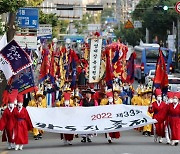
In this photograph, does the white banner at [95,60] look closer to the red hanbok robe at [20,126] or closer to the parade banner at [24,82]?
the parade banner at [24,82]

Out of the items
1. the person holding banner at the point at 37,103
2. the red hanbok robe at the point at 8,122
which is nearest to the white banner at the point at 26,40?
the person holding banner at the point at 37,103

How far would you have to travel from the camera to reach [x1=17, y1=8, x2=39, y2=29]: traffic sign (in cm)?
3331

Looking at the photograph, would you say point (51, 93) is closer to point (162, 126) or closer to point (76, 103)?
point (76, 103)

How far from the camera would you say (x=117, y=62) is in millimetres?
35000

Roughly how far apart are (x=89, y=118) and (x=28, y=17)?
48.5 feet

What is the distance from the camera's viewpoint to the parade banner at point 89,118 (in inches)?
753

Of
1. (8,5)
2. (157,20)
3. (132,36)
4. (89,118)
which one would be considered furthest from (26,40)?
(132,36)

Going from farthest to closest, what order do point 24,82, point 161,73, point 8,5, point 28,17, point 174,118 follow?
point 28,17, point 24,82, point 8,5, point 161,73, point 174,118

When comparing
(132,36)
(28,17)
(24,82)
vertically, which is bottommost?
(132,36)

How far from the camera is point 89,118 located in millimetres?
19344

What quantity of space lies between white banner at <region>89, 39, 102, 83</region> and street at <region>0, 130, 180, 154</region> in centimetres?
619

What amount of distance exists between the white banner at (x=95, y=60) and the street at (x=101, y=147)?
6194 millimetres

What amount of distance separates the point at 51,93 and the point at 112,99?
30.1 feet

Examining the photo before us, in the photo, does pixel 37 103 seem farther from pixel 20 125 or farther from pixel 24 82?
pixel 20 125
